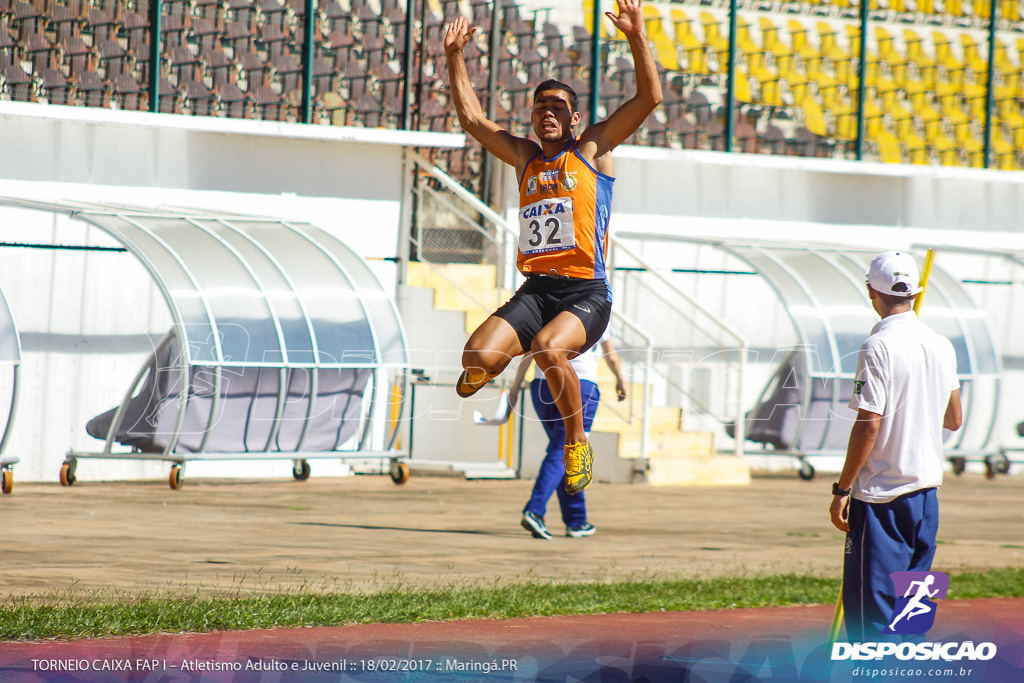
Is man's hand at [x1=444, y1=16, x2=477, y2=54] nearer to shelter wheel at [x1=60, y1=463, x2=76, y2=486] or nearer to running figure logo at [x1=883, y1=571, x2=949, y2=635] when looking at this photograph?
running figure logo at [x1=883, y1=571, x2=949, y2=635]

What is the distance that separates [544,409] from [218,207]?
25.6 ft

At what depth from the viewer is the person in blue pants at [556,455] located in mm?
11133

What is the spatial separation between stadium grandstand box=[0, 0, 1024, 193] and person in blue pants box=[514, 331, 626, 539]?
7929mm

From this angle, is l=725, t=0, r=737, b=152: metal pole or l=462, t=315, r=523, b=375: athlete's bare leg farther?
l=725, t=0, r=737, b=152: metal pole

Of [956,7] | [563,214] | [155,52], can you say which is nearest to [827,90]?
[956,7]

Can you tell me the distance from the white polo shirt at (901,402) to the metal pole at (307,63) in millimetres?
12962

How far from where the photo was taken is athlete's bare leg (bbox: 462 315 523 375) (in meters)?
6.67

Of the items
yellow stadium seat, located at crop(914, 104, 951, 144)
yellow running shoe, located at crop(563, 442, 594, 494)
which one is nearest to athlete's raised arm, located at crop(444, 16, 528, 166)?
yellow running shoe, located at crop(563, 442, 594, 494)

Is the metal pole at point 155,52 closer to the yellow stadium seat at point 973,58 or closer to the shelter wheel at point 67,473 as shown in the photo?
the shelter wheel at point 67,473

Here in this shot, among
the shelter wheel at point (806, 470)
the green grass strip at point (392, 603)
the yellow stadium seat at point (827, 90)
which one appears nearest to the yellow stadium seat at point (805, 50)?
the yellow stadium seat at point (827, 90)

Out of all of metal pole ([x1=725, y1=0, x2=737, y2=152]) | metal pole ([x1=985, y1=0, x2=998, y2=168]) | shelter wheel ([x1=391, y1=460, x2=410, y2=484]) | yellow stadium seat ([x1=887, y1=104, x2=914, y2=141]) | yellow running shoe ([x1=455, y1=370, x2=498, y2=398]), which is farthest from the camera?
yellow stadium seat ([x1=887, y1=104, x2=914, y2=141])

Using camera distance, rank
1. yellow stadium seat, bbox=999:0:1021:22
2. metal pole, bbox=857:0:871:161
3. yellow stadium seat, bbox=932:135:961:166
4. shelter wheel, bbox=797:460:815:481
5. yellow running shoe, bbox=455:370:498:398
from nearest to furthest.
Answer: yellow running shoe, bbox=455:370:498:398 < shelter wheel, bbox=797:460:815:481 < metal pole, bbox=857:0:871:161 < yellow stadium seat, bbox=932:135:961:166 < yellow stadium seat, bbox=999:0:1021:22

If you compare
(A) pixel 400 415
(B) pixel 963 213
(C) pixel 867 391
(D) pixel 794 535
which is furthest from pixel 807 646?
(B) pixel 963 213

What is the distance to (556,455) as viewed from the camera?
11.2 metres
